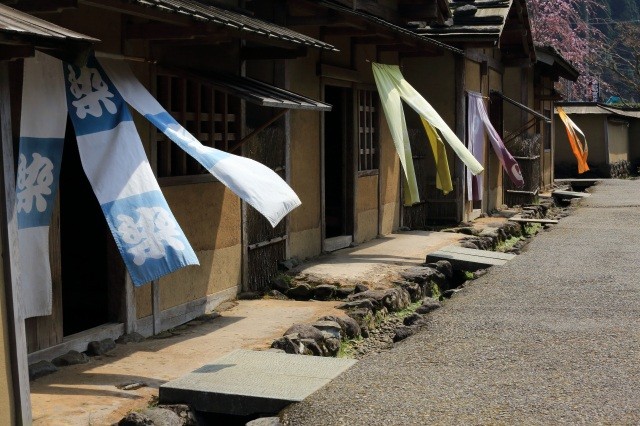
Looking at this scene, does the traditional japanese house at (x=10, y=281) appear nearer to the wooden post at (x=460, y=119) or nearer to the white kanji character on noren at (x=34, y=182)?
the white kanji character on noren at (x=34, y=182)

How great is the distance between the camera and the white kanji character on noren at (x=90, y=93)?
7.12m

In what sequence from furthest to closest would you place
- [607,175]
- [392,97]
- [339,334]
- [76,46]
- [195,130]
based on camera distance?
[607,175] < [392,97] < [195,130] < [339,334] < [76,46]

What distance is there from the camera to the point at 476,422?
230 inches

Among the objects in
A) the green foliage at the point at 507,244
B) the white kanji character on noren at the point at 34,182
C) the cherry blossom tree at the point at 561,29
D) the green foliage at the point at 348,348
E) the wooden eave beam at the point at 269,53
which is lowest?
the green foliage at the point at 348,348

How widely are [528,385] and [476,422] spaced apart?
39.0 inches

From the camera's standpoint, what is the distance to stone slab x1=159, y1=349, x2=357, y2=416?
6.25 m

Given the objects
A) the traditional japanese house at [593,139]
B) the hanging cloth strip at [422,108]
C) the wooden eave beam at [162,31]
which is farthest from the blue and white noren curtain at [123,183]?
the traditional japanese house at [593,139]

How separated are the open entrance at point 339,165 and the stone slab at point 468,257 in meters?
1.51

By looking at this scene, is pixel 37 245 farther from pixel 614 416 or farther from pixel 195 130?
pixel 614 416

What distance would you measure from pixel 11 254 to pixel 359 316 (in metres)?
4.90

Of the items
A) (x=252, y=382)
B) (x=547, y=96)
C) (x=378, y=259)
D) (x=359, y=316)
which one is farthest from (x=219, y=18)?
(x=547, y=96)

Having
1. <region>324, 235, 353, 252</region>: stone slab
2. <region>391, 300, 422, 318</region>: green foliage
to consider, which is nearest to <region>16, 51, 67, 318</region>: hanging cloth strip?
<region>391, 300, 422, 318</region>: green foliage

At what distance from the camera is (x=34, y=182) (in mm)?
6723

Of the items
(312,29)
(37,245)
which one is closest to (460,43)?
(312,29)
